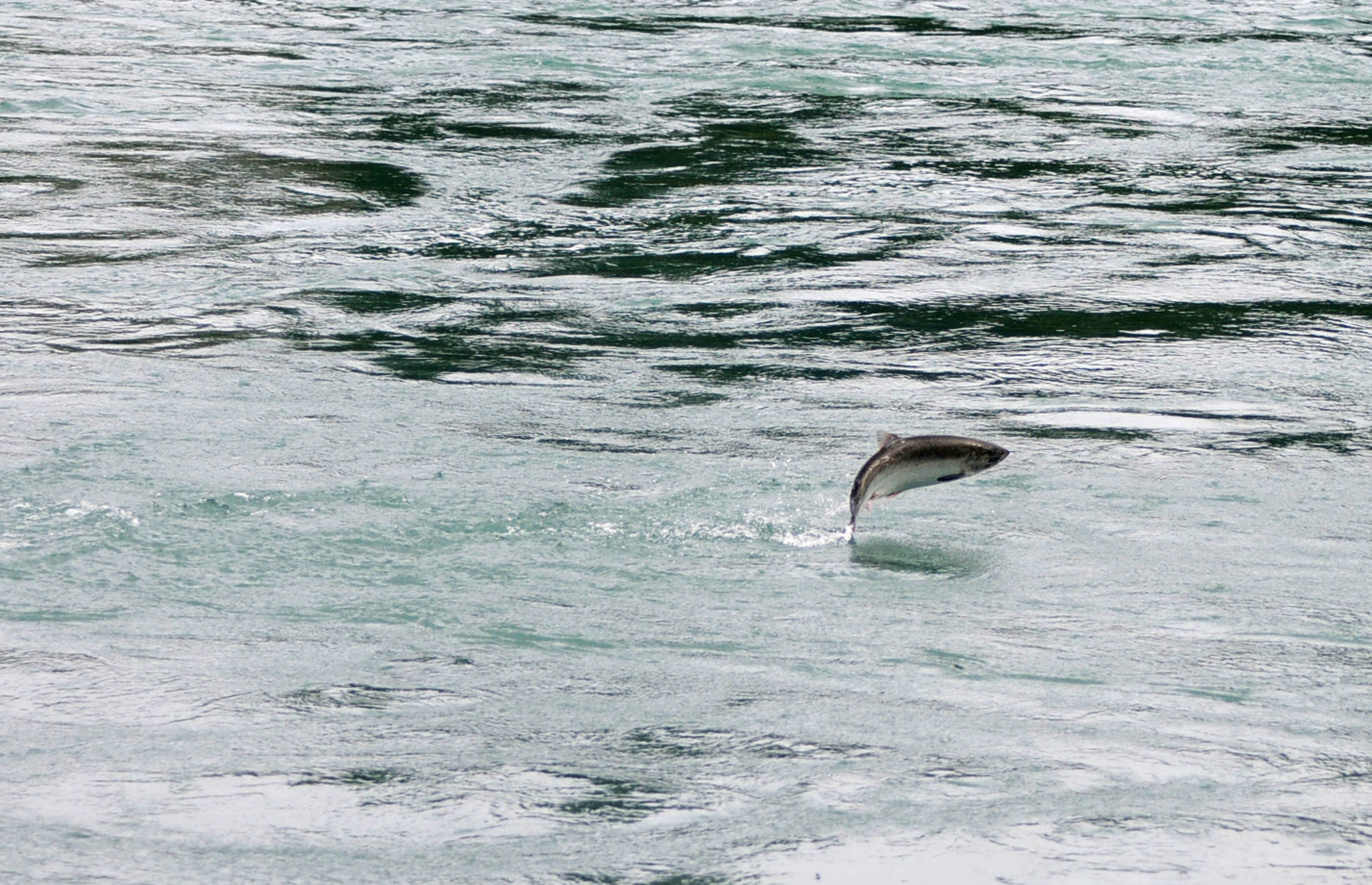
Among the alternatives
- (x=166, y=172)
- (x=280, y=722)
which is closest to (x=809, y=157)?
(x=166, y=172)

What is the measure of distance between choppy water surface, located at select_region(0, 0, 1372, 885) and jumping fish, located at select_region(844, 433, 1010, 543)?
0.29m

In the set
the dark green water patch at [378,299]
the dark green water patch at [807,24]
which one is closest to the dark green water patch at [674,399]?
the dark green water patch at [378,299]

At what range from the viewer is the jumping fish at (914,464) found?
4828mm

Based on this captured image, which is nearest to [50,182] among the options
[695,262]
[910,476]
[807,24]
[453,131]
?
[453,131]

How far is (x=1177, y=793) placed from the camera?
12.6 ft

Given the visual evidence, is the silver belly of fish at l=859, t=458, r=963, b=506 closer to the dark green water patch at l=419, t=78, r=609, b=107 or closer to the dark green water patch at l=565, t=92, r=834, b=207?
the dark green water patch at l=565, t=92, r=834, b=207

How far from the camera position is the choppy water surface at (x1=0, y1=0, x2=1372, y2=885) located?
3770 millimetres

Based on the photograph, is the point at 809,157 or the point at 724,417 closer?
the point at 724,417

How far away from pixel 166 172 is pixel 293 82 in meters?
3.36

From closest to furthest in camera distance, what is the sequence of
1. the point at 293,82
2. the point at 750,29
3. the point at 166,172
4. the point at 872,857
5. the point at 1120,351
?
the point at 872,857 < the point at 1120,351 < the point at 166,172 < the point at 293,82 < the point at 750,29

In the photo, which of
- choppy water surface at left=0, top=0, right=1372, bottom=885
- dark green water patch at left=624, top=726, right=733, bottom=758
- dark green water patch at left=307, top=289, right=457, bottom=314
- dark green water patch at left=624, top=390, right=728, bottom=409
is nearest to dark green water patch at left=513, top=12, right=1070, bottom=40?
choppy water surface at left=0, top=0, right=1372, bottom=885

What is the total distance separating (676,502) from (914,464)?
0.98m

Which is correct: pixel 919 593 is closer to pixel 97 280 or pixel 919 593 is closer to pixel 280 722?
pixel 280 722

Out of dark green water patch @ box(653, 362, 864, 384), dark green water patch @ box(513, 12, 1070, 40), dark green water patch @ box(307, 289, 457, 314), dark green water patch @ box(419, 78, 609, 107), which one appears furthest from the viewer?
dark green water patch @ box(513, 12, 1070, 40)
